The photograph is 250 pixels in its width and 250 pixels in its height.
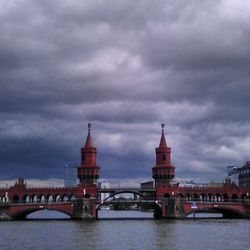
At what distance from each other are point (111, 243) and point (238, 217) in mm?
73334

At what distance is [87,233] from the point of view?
83.9m

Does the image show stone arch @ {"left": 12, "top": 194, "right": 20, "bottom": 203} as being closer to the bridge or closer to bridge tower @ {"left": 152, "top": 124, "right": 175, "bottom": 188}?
the bridge

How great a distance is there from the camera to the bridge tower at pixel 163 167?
147375 mm

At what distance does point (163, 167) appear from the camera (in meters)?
147

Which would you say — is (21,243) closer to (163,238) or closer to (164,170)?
(163,238)

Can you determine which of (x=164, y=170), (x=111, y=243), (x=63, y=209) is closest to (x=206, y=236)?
(x=111, y=243)

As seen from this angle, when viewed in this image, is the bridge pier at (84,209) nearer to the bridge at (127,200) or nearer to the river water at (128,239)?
the bridge at (127,200)

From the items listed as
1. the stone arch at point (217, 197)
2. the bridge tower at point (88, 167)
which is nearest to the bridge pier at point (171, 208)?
the stone arch at point (217, 197)

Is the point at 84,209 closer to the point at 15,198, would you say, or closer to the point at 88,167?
the point at 88,167

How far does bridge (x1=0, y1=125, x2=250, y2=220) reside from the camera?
133 metres

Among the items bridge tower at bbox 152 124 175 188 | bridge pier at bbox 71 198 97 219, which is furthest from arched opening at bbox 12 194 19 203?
bridge tower at bbox 152 124 175 188

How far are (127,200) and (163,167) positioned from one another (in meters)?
14.4

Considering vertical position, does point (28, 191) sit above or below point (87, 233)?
above

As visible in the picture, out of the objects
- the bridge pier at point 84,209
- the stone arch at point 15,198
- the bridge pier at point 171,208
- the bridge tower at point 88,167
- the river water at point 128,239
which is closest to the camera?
the river water at point 128,239
